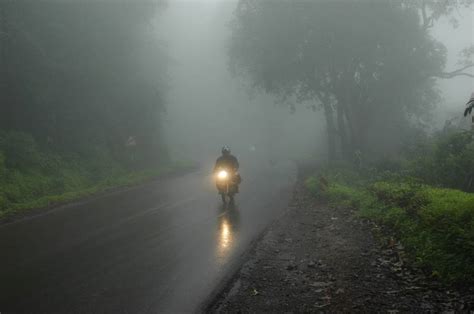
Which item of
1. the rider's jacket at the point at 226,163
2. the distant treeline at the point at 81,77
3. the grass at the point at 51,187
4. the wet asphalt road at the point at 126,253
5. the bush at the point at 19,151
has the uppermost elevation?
the distant treeline at the point at 81,77

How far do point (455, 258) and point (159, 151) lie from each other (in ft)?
90.7

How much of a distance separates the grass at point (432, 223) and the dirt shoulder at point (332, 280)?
310 millimetres

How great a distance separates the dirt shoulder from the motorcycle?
4.93 metres

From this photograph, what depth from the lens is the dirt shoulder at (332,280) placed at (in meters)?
6.00

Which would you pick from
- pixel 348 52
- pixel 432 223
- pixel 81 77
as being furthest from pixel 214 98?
pixel 432 223

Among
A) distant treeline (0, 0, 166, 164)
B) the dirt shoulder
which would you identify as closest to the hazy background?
distant treeline (0, 0, 166, 164)

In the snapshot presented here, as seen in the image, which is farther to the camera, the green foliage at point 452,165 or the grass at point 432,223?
the green foliage at point 452,165

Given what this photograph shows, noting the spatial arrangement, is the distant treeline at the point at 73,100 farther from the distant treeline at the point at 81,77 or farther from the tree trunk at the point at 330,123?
the tree trunk at the point at 330,123

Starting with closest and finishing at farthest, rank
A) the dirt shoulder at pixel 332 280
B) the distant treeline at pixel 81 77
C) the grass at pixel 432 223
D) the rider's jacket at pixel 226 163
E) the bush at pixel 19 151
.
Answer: the dirt shoulder at pixel 332 280
the grass at pixel 432 223
the rider's jacket at pixel 226 163
the bush at pixel 19 151
the distant treeline at pixel 81 77

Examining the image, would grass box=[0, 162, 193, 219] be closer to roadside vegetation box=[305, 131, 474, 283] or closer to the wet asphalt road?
the wet asphalt road

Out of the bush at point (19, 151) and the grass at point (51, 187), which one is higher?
the bush at point (19, 151)

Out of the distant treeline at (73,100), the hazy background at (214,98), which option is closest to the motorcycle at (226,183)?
the distant treeline at (73,100)

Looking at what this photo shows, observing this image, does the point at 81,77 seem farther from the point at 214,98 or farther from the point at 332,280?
the point at 214,98

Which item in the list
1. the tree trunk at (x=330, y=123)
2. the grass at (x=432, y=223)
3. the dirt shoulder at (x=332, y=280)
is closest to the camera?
the dirt shoulder at (x=332, y=280)
